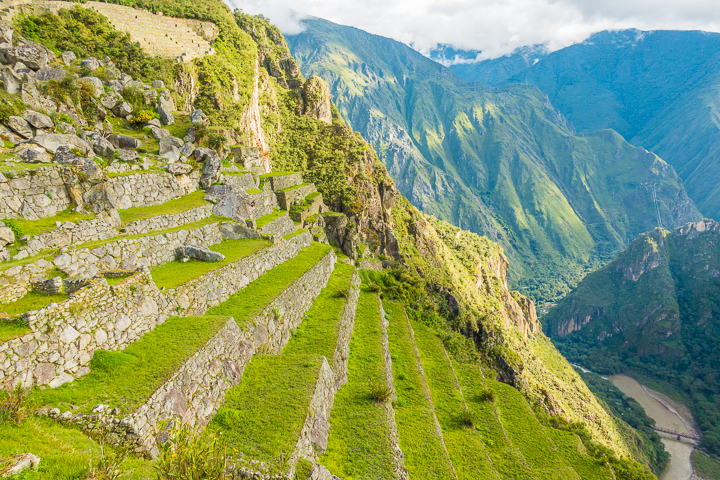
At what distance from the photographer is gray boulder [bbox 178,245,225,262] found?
14.1 m

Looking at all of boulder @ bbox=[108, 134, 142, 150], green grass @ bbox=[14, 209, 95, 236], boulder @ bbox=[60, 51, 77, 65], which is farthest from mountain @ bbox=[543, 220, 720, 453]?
boulder @ bbox=[60, 51, 77, 65]

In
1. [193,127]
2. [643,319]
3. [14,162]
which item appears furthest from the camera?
[643,319]

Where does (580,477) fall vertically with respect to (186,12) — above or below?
below

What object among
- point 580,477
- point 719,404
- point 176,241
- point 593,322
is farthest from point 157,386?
point 593,322

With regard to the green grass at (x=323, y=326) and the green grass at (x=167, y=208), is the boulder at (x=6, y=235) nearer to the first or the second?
the green grass at (x=167, y=208)

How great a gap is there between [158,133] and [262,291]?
542 inches

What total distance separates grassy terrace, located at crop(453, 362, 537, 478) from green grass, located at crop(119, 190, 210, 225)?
1920 centimetres

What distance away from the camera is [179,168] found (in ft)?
59.8

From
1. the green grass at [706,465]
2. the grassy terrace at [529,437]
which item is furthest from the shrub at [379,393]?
the green grass at [706,465]

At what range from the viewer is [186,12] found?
36.4 metres

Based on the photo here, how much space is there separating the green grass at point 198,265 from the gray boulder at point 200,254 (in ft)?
0.73

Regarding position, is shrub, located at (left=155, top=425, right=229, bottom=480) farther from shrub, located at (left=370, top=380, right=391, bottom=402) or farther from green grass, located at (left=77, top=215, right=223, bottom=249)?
green grass, located at (left=77, top=215, right=223, bottom=249)

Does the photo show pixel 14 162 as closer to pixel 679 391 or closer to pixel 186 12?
pixel 186 12

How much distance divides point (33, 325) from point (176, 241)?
24.6 feet
